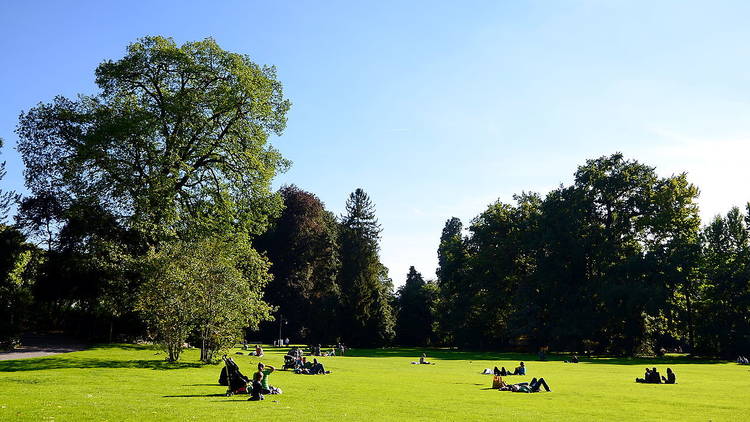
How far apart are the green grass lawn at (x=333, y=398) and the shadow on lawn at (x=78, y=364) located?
0.09 m

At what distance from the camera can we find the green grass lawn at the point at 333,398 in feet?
48.8

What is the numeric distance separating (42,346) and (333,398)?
111 feet

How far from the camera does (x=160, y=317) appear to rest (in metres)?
33.1

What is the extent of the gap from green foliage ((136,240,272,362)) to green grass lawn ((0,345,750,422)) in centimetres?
334

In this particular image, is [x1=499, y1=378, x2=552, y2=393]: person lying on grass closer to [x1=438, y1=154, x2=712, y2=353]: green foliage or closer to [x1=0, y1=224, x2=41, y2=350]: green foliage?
[x1=0, y1=224, x2=41, y2=350]: green foliage

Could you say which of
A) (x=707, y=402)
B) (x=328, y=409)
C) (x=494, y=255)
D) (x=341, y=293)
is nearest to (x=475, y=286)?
(x=494, y=255)

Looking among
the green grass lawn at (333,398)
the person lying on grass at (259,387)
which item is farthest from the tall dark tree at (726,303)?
the person lying on grass at (259,387)

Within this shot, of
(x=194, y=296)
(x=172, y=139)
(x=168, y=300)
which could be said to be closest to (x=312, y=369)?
(x=194, y=296)

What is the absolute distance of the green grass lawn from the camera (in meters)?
14.9

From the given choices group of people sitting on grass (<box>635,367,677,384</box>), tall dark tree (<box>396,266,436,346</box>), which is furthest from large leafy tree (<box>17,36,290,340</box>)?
tall dark tree (<box>396,266,436,346</box>)

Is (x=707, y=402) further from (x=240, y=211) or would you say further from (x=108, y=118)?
(x=108, y=118)

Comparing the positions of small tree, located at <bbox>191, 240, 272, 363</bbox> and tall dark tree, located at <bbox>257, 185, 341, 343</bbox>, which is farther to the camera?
tall dark tree, located at <bbox>257, 185, 341, 343</bbox>

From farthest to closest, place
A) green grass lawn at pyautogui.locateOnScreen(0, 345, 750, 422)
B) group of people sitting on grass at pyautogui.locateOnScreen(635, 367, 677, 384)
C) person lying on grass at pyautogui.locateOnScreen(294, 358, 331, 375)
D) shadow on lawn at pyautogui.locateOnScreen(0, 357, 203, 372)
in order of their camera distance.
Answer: person lying on grass at pyautogui.locateOnScreen(294, 358, 331, 375) → group of people sitting on grass at pyautogui.locateOnScreen(635, 367, 677, 384) → shadow on lawn at pyautogui.locateOnScreen(0, 357, 203, 372) → green grass lawn at pyautogui.locateOnScreen(0, 345, 750, 422)

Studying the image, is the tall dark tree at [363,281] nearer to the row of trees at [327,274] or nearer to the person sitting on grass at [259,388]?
the row of trees at [327,274]
